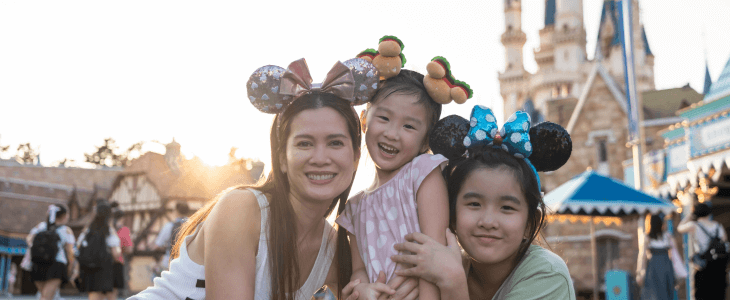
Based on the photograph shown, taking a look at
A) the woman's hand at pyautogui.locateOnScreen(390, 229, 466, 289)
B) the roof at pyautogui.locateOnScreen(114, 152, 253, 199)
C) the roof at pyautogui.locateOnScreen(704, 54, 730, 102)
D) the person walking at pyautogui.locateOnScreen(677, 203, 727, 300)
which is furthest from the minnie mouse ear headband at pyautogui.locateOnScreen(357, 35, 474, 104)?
the roof at pyautogui.locateOnScreen(114, 152, 253, 199)

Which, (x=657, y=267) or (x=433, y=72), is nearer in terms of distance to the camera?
(x=433, y=72)

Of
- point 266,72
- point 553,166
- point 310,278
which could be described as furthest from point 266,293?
point 553,166

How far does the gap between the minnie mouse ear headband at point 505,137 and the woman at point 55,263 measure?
22.1ft

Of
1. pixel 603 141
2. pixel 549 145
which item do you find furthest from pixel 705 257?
pixel 603 141

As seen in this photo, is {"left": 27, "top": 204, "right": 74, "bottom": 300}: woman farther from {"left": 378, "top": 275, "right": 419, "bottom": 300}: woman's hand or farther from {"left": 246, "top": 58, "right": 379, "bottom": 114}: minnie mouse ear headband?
{"left": 378, "top": 275, "right": 419, "bottom": 300}: woman's hand

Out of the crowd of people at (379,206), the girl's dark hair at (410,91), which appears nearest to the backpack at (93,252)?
the crowd of people at (379,206)

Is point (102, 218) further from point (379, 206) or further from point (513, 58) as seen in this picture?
point (513, 58)

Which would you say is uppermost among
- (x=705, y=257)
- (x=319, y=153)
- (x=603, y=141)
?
(x=603, y=141)

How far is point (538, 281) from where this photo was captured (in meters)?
2.41

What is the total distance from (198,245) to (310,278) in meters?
0.54

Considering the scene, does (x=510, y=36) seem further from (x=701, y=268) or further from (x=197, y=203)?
(x=701, y=268)

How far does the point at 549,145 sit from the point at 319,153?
116 centimetres

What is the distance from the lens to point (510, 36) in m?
62.0

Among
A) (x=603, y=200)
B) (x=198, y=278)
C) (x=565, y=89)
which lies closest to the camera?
(x=198, y=278)
